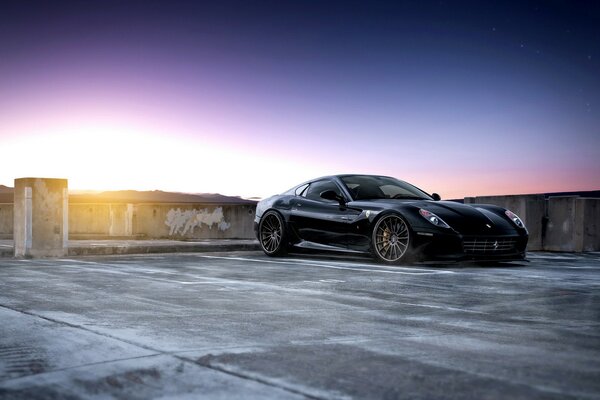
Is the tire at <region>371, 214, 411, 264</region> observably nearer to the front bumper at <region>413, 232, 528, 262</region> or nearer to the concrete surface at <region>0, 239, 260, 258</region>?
the front bumper at <region>413, 232, 528, 262</region>

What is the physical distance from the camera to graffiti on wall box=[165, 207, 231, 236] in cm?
1983

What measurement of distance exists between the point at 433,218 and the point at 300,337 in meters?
5.81

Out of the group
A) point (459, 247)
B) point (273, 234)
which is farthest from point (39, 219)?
point (459, 247)

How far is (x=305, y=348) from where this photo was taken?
4016 millimetres

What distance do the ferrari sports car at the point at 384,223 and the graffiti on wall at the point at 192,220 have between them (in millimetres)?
7194

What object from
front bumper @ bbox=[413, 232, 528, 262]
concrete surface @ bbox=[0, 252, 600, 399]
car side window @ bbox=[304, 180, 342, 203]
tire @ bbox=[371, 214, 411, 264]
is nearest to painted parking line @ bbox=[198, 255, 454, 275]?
tire @ bbox=[371, 214, 411, 264]

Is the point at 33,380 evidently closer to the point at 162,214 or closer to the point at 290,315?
the point at 290,315

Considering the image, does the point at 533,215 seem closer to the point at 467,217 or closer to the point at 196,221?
the point at 467,217

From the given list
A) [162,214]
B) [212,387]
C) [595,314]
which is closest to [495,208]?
[595,314]

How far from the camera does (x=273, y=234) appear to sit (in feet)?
40.2

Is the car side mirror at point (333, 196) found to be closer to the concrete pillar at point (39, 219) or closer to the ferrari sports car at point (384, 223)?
the ferrari sports car at point (384, 223)

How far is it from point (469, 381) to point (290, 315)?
2170 millimetres

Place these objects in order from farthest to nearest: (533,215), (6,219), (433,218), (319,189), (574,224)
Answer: (6,219) < (533,215) < (574,224) < (319,189) < (433,218)

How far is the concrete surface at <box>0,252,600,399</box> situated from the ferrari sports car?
5.02 feet
